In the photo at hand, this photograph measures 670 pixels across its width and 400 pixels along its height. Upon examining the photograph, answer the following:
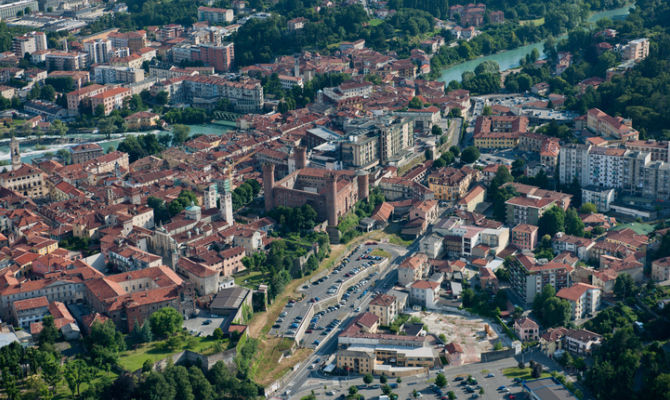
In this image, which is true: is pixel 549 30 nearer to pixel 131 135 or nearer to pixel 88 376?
pixel 131 135

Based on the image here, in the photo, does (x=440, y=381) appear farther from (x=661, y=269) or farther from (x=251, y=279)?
(x=661, y=269)

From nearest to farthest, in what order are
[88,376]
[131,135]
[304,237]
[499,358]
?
[88,376] → [499,358] → [304,237] → [131,135]

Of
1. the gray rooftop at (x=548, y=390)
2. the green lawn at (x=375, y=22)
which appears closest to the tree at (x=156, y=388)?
the gray rooftop at (x=548, y=390)

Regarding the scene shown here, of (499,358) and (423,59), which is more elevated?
(423,59)

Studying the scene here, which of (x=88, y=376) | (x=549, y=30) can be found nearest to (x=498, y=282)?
(x=88, y=376)

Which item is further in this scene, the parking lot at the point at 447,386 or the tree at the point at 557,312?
the tree at the point at 557,312

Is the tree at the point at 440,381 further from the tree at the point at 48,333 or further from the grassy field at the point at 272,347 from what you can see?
the tree at the point at 48,333
